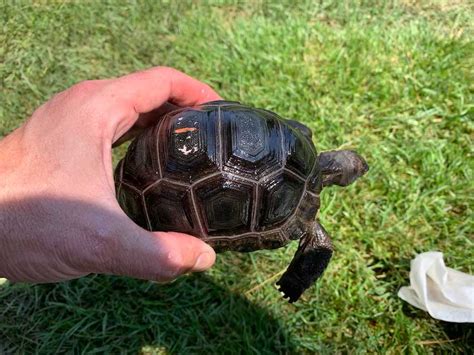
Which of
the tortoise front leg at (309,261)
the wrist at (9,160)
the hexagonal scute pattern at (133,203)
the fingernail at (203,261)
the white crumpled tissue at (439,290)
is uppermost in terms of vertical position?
the wrist at (9,160)

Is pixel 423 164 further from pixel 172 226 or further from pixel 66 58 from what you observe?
pixel 66 58

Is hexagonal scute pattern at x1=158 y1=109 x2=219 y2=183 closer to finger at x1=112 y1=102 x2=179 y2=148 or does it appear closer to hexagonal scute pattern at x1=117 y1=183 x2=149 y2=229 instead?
hexagonal scute pattern at x1=117 y1=183 x2=149 y2=229

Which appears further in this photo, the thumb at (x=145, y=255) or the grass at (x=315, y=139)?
the grass at (x=315, y=139)

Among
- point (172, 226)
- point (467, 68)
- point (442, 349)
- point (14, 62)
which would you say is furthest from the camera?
point (14, 62)

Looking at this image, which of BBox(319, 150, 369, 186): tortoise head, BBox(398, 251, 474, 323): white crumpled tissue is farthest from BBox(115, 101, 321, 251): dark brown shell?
BBox(398, 251, 474, 323): white crumpled tissue

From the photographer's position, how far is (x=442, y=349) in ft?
10.8

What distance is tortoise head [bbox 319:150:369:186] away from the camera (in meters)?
3.14

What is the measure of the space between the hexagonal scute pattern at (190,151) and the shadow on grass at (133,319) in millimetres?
1233

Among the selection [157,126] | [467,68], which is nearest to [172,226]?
[157,126]

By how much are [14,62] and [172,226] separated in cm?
289

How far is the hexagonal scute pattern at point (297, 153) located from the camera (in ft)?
8.94

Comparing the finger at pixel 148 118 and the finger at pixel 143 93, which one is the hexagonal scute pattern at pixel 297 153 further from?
the finger at pixel 148 118

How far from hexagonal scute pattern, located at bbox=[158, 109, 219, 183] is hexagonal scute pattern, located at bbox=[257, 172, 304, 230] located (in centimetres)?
32

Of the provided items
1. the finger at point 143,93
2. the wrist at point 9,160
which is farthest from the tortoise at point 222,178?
the wrist at point 9,160
